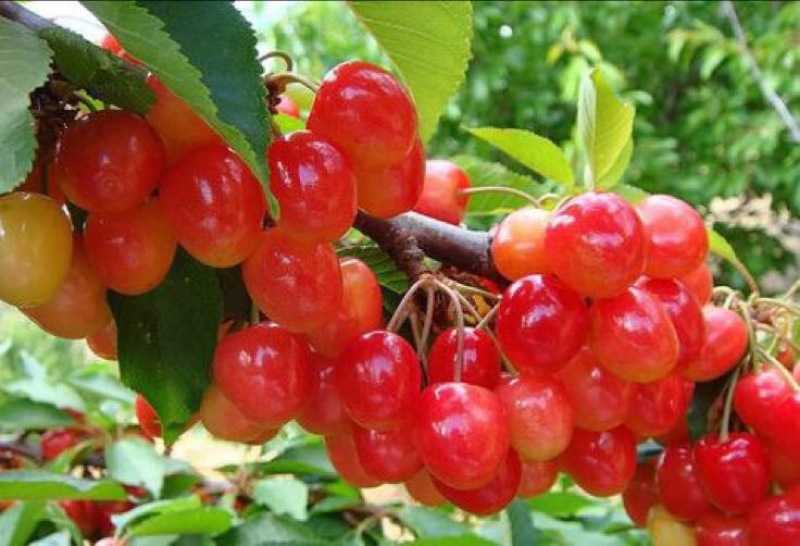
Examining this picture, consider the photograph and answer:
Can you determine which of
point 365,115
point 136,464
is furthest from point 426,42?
point 136,464

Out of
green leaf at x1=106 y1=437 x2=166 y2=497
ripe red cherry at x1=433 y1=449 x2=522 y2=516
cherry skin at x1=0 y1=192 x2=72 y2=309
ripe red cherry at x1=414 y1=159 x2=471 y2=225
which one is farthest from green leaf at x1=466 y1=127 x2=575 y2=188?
green leaf at x1=106 y1=437 x2=166 y2=497

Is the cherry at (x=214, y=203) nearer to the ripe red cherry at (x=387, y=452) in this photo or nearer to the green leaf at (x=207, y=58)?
the green leaf at (x=207, y=58)

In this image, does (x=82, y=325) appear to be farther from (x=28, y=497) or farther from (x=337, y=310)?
(x=28, y=497)

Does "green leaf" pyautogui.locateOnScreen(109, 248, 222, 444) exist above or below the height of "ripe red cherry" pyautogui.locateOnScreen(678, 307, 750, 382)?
above

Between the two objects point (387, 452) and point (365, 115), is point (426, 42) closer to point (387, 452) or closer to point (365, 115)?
point (365, 115)

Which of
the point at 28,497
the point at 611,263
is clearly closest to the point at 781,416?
the point at 611,263

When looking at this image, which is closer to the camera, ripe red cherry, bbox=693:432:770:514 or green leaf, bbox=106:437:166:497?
ripe red cherry, bbox=693:432:770:514

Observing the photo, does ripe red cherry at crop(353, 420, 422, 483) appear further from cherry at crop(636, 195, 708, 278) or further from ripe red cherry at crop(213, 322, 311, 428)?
cherry at crop(636, 195, 708, 278)
